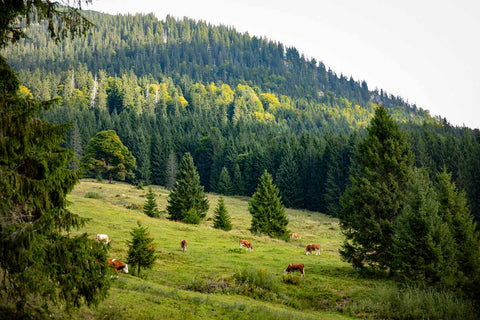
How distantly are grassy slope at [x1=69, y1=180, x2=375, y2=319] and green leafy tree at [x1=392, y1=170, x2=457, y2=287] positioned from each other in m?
2.73

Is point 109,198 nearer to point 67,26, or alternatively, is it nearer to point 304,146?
point 67,26

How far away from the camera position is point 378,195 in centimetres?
2209

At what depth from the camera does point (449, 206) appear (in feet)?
70.6

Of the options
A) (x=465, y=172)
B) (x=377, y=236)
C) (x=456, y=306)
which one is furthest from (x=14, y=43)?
(x=465, y=172)

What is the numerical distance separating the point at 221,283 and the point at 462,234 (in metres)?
15.6

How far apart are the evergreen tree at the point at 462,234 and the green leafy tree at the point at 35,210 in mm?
20068

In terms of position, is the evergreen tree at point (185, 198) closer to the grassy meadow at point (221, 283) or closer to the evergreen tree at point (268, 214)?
the evergreen tree at point (268, 214)

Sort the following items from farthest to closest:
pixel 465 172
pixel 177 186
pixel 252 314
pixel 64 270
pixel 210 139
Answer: pixel 210 139
pixel 465 172
pixel 177 186
pixel 252 314
pixel 64 270

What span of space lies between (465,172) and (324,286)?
219ft

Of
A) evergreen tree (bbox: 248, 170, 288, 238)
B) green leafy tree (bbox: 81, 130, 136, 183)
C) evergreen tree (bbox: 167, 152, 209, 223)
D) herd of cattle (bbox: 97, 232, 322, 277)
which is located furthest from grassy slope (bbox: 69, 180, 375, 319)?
green leafy tree (bbox: 81, 130, 136, 183)

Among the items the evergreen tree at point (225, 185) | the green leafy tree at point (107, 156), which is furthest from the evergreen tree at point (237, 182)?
the green leafy tree at point (107, 156)

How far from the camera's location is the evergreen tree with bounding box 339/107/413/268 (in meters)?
21.7

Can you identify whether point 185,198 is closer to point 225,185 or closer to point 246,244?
point 246,244

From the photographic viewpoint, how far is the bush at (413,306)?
15062 mm
